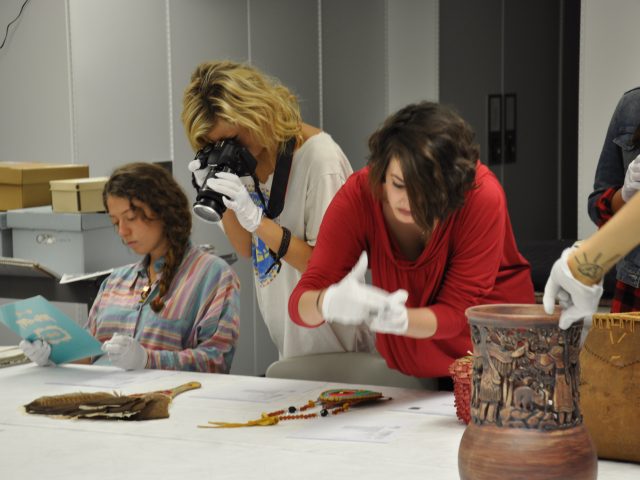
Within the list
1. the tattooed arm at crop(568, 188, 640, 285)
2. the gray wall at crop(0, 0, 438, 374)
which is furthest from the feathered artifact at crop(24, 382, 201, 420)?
the gray wall at crop(0, 0, 438, 374)

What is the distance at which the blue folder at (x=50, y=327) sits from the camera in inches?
94.3

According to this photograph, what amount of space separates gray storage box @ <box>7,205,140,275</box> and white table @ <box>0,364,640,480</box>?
1246 millimetres

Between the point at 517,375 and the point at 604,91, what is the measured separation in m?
2.59

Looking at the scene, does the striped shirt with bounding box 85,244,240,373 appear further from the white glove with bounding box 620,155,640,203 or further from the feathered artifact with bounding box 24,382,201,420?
the white glove with bounding box 620,155,640,203

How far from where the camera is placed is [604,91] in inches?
148

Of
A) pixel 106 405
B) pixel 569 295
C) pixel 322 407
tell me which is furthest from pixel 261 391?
pixel 569 295

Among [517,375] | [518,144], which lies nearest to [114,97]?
[518,144]

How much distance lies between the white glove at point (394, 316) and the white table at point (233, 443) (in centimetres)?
19

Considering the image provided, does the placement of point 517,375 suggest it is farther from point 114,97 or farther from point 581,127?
point 114,97

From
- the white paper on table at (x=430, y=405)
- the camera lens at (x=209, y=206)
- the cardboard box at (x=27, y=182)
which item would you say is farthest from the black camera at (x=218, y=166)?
the cardboard box at (x=27, y=182)

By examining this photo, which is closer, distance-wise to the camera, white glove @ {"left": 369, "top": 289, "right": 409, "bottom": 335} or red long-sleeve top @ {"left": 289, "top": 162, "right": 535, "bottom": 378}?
white glove @ {"left": 369, "top": 289, "right": 409, "bottom": 335}

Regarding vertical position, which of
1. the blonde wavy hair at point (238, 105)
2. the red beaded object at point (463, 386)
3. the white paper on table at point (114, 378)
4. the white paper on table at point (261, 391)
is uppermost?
the blonde wavy hair at point (238, 105)

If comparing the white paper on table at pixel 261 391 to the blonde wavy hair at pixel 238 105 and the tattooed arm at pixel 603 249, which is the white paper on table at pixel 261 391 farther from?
the tattooed arm at pixel 603 249

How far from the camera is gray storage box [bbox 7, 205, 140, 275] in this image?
3492 mm
